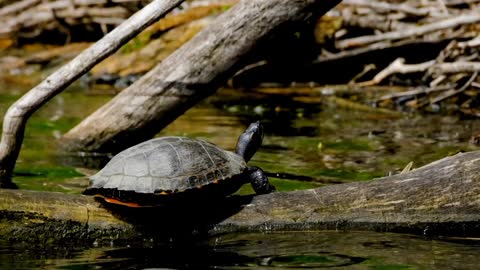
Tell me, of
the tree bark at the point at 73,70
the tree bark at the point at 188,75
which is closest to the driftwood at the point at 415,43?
the tree bark at the point at 188,75

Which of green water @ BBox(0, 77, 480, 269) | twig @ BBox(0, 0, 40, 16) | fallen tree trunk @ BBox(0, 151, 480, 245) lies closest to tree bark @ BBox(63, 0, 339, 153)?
green water @ BBox(0, 77, 480, 269)

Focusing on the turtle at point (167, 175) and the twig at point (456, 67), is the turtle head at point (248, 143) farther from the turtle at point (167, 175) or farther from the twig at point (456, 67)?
the twig at point (456, 67)

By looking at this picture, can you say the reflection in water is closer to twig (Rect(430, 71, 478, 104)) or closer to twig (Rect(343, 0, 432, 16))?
twig (Rect(430, 71, 478, 104))

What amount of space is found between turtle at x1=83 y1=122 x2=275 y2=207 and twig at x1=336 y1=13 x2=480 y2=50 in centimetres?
505

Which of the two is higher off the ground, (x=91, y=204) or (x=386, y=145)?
(x=386, y=145)

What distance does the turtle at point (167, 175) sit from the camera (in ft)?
13.1

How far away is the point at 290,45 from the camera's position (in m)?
11.4

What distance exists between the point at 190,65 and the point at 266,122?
262 centimetres

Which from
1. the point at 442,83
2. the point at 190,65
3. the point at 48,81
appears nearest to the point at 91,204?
the point at 48,81

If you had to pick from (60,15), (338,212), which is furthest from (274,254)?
(60,15)

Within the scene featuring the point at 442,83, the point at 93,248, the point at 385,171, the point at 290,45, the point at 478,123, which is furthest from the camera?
the point at 290,45

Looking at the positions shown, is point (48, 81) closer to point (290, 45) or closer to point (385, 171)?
point (385, 171)

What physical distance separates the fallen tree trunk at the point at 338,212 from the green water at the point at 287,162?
0.07 m

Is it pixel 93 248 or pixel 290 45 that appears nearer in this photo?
pixel 93 248
